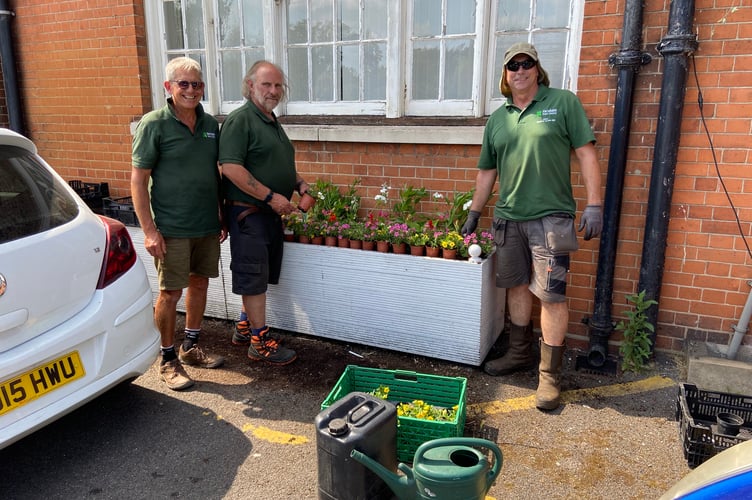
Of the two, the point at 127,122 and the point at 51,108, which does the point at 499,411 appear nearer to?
the point at 127,122

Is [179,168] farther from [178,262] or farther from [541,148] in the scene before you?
[541,148]

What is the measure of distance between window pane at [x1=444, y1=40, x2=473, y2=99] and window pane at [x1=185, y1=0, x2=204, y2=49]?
270cm

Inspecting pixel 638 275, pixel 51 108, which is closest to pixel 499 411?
pixel 638 275

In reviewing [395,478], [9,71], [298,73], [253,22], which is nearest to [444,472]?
[395,478]

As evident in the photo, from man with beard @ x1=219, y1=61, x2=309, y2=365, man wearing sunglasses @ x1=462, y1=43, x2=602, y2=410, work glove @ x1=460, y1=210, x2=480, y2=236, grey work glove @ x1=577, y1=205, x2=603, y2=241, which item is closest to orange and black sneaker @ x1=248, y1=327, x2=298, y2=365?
man with beard @ x1=219, y1=61, x2=309, y2=365

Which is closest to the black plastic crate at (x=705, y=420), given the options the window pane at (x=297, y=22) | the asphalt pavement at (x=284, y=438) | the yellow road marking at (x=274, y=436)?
the asphalt pavement at (x=284, y=438)

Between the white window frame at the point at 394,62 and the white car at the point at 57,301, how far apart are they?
102 inches

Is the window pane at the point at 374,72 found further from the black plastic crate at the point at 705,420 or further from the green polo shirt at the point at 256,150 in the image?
the black plastic crate at the point at 705,420

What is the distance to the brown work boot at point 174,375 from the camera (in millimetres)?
3979

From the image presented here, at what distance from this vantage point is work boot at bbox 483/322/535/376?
419 cm

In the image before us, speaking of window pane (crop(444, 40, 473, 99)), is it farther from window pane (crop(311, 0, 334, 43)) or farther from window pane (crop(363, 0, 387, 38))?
window pane (crop(311, 0, 334, 43))

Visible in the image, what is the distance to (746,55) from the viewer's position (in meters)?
3.79

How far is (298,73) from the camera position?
560 cm

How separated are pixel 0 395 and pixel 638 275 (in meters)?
4.01
